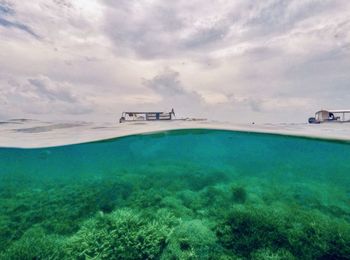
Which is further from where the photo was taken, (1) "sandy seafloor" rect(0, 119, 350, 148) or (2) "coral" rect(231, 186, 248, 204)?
(1) "sandy seafloor" rect(0, 119, 350, 148)

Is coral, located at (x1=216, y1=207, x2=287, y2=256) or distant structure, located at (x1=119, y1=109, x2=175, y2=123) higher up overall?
distant structure, located at (x1=119, y1=109, x2=175, y2=123)

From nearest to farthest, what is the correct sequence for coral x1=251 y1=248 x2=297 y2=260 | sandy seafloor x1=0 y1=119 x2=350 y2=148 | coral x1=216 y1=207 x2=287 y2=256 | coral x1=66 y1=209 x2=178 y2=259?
1. coral x1=251 y1=248 x2=297 y2=260
2. coral x1=66 y1=209 x2=178 y2=259
3. coral x1=216 y1=207 x2=287 y2=256
4. sandy seafloor x1=0 y1=119 x2=350 y2=148

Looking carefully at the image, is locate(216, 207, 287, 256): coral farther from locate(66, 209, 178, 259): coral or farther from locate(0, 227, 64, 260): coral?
locate(0, 227, 64, 260): coral

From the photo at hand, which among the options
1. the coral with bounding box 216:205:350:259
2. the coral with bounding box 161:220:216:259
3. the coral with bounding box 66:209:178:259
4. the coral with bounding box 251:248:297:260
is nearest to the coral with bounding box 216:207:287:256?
the coral with bounding box 216:205:350:259

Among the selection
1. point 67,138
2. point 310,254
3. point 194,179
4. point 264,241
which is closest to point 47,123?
point 67,138

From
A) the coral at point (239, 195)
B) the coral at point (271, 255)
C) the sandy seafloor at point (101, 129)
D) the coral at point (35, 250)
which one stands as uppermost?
the sandy seafloor at point (101, 129)

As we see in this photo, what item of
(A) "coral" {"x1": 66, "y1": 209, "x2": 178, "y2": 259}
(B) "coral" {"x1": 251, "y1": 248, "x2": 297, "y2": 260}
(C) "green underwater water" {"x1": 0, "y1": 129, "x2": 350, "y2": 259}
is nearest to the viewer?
(B) "coral" {"x1": 251, "y1": 248, "x2": 297, "y2": 260}

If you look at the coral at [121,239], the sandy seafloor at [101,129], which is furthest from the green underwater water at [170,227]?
the sandy seafloor at [101,129]

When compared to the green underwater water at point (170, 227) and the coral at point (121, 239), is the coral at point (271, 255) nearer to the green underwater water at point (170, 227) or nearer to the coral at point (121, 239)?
the green underwater water at point (170, 227)

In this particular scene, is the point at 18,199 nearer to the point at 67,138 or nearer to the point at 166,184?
the point at 67,138

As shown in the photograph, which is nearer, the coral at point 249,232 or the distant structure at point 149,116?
the coral at point 249,232
